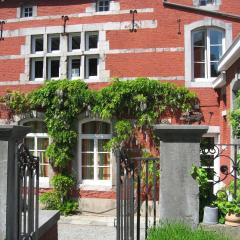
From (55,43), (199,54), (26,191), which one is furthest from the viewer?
(55,43)

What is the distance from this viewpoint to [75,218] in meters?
11.2

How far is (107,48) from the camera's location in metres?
12.2

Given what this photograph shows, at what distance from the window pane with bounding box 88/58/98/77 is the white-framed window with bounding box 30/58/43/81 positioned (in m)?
1.53

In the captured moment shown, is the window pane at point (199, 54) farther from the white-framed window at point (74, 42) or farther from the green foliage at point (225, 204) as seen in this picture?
the green foliage at point (225, 204)

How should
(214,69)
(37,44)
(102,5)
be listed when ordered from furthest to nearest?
1. (37,44)
2. (102,5)
3. (214,69)

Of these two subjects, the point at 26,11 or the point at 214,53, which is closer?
the point at 214,53

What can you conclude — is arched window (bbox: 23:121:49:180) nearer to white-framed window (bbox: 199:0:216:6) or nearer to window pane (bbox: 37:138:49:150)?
window pane (bbox: 37:138:49:150)

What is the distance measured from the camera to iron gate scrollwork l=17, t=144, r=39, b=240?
4.41 metres

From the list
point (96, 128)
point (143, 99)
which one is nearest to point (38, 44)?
point (96, 128)

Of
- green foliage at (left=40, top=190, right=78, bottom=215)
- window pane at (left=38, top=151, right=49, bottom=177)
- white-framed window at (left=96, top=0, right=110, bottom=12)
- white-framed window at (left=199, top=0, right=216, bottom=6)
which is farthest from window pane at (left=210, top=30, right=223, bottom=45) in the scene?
green foliage at (left=40, top=190, right=78, bottom=215)

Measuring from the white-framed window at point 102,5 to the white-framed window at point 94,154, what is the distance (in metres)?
3.38

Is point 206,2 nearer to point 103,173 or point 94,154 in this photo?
point 94,154

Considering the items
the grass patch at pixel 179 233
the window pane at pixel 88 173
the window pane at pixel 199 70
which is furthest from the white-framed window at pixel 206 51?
the grass patch at pixel 179 233

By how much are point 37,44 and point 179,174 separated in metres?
9.78
